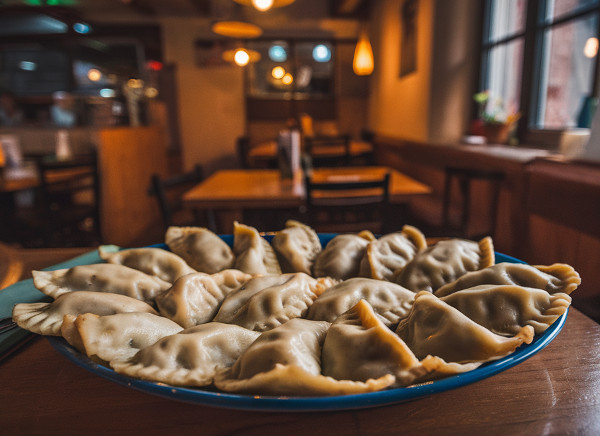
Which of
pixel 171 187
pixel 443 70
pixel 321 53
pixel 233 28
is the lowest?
pixel 171 187

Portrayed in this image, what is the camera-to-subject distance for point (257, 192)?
9.14 feet

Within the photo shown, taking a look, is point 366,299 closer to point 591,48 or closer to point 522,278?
point 522,278

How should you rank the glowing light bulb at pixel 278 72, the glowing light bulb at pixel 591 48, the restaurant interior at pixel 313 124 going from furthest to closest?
the glowing light bulb at pixel 278 72 < the glowing light bulb at pixel 591 48 < the restaurant interior at pixel 313 124

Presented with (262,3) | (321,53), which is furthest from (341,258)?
(321,53)

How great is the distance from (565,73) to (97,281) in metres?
3.98

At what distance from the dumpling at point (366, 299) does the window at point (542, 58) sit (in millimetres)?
2906

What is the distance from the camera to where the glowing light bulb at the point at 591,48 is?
289 centimetres

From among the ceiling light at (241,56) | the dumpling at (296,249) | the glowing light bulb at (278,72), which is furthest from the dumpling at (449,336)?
the glowing light bulb at (278,72)

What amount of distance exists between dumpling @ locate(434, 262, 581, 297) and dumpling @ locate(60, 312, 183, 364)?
59cm

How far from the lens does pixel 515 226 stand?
276 centimetres

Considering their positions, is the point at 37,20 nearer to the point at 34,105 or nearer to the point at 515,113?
the point at 34,105

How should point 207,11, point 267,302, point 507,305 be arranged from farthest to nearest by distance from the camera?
point 207,11, point 267,302, point 507,305

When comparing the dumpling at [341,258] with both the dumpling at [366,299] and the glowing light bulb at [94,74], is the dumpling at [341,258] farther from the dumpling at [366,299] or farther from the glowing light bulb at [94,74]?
the glowing light bulb at [94,74]

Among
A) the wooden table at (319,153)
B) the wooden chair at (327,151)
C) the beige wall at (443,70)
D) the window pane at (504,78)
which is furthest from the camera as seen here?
the wooden table at (319,153)
